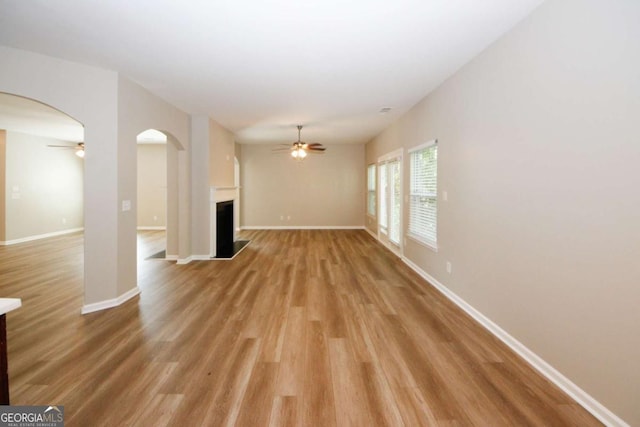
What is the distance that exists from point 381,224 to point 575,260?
5.82 metres

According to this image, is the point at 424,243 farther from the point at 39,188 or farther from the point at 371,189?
the point at 39,188

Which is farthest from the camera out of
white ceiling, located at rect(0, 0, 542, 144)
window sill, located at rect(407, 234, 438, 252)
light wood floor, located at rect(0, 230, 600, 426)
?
window sill, located at rect(407, 234, 438, 252)

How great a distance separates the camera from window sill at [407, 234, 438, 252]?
13.9 ft

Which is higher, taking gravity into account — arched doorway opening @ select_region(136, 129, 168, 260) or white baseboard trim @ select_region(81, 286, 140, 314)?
arched doorway opening @ select_region(136, 129, 168, 260)

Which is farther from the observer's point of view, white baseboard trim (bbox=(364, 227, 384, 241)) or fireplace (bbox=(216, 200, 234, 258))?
white baseboard trim (bbox=(364, 227, 384, 241))

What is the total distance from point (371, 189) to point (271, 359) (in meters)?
7.24

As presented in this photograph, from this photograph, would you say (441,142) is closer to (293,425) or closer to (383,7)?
(383,7)

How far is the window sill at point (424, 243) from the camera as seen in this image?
423 centimetres

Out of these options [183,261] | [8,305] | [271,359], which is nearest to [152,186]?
[183,261]

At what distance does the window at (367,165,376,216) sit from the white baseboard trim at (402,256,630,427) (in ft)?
18.1

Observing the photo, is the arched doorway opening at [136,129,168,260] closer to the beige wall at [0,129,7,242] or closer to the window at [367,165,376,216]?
the beige wall at [0,129,7,242]

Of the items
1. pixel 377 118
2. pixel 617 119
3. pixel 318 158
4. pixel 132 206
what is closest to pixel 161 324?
pixel 132 206

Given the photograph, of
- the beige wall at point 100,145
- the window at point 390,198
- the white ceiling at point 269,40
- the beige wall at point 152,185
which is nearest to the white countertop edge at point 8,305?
the white ceiling at point 269,40

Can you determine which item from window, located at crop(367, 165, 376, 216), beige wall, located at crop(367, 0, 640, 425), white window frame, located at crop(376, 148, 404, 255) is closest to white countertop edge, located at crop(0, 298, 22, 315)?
beige wall, located at crop(367, 0, 640, 425)
